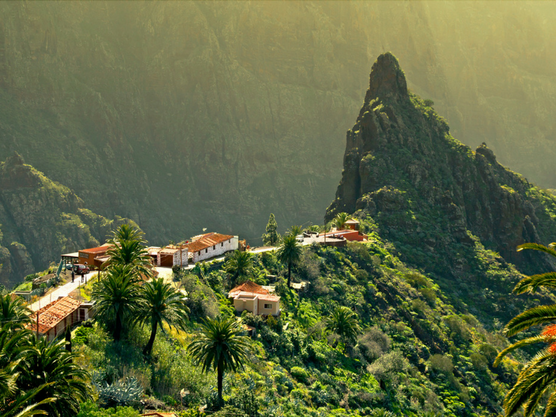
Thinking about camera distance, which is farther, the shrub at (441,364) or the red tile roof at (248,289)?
the shrub at (441,364)

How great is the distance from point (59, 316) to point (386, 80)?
4487 inches

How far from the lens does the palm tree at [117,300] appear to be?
118 ft

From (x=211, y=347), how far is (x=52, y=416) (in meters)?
12.5

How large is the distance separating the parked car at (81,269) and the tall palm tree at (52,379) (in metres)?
35.3

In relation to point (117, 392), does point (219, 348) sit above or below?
above

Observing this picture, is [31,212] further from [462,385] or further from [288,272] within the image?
[462,385]

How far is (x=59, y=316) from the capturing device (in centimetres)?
3834

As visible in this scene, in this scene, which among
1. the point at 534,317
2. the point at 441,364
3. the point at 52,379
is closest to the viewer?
the point at 534,317

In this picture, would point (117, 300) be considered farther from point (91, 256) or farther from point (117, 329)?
point (91, 256)

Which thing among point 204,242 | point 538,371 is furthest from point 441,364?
point 538,371

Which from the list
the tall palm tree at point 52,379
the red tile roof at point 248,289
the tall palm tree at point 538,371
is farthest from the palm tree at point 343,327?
the tall palm tree at point 538,371

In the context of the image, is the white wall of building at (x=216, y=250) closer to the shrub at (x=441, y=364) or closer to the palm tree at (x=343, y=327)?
the palm tree at (x=343, y=327)

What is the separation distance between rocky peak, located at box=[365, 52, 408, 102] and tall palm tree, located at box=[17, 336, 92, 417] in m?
120

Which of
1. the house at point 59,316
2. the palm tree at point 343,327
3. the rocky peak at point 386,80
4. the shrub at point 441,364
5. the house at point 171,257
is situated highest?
the rocky peak at point 386,80
